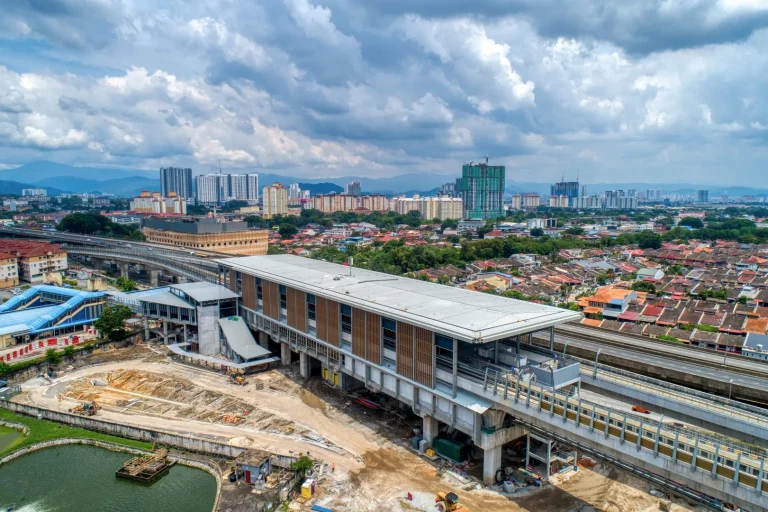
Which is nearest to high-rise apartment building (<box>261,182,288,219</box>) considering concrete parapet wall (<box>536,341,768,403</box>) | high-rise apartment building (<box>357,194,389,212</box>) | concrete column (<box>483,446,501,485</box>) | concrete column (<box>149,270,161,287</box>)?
high-rise apartment building (<box>357,194,389,212</box>)

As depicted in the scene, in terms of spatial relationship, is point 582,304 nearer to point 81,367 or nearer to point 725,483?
point 725,483

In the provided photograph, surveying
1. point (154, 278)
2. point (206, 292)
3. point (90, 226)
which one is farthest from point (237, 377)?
point (90, 226)

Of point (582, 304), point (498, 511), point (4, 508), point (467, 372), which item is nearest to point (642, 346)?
point (467, 372)

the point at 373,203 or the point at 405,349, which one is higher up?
the point at 373,203

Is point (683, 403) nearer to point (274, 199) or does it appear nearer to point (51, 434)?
point (51, 434)

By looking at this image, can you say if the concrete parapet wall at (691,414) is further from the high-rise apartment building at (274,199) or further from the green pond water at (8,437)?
the high-rise apartment building at (274,199)

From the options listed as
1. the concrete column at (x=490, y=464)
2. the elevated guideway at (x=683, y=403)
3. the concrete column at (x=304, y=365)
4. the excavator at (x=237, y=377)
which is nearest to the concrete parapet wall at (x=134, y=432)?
the excavator at (x=237, y=377)

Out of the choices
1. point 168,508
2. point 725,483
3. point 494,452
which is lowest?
point 168,508

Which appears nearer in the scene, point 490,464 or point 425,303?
point 490,464
